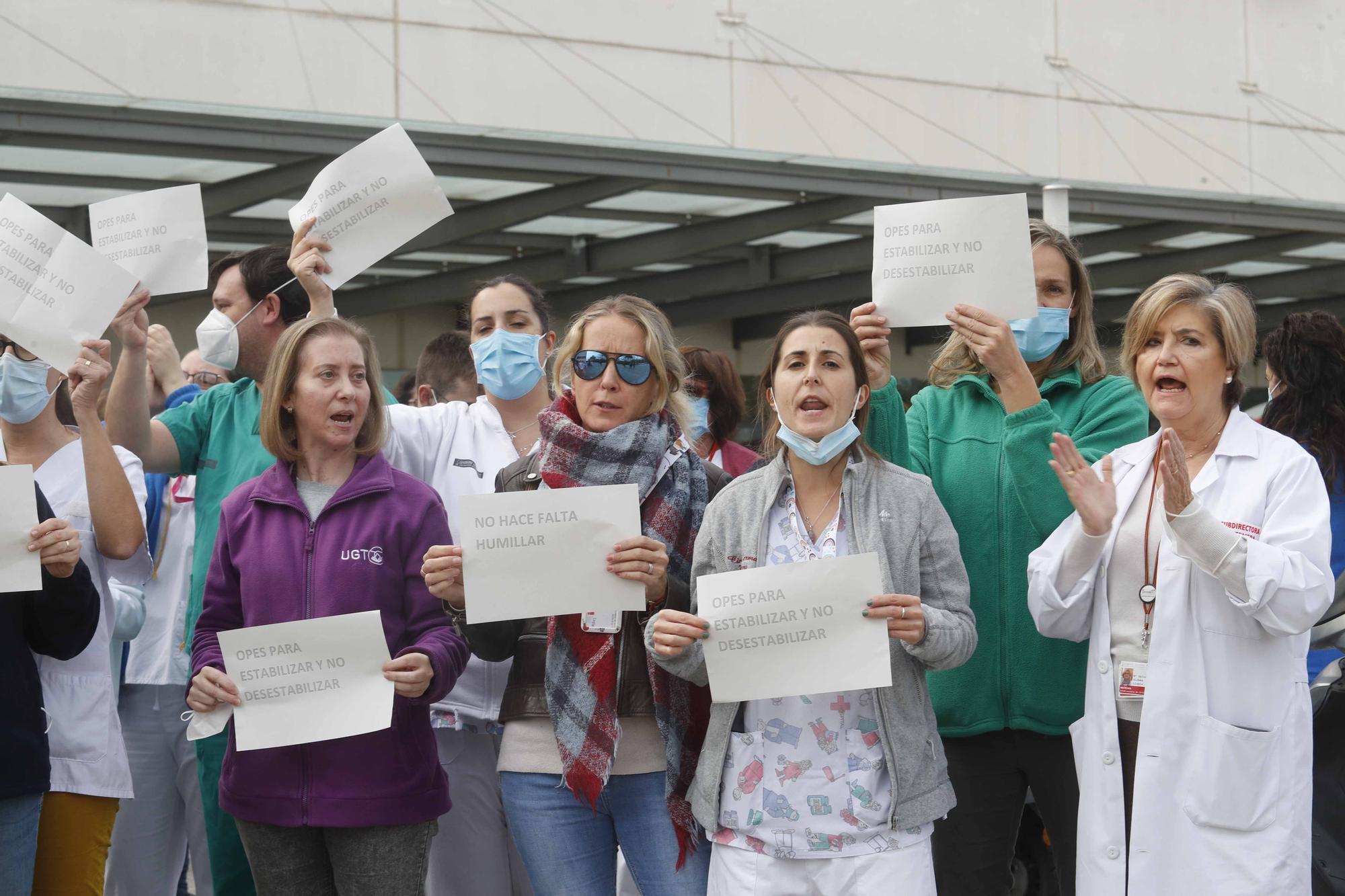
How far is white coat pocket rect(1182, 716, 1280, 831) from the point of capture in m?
3.28

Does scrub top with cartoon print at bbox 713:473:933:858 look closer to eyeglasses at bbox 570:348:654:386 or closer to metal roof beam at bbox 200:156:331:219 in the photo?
eyeglasses at bbox 570:348:654:386

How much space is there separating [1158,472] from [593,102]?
24.1 ft

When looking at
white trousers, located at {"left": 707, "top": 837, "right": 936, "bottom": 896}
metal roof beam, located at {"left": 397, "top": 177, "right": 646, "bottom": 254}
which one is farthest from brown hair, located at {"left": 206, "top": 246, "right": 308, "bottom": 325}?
metal roof beam, located at {"left": 397, "top": 177, "right": 646, "bottom": 254}

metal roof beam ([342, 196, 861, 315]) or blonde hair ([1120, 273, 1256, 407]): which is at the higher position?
metal roof beam ([342, 196, 861, 315])

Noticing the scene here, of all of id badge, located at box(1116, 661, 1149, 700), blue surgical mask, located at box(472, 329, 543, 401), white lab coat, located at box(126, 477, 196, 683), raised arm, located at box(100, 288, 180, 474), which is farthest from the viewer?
white lab coat, located at box(126, 477, 196, 683)

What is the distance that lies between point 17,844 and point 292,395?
1292mm

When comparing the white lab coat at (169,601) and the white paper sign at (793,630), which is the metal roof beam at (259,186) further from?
the white paper sign at (793,630)

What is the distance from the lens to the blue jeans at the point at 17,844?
12.0 ft

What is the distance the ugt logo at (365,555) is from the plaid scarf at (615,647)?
1.48 feet

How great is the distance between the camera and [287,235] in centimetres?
1285

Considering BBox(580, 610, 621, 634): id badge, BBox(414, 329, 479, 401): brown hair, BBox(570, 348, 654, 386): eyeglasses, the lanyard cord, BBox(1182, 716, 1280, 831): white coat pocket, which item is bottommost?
BBox(1182, 716, 1280, 831): white coat pocket

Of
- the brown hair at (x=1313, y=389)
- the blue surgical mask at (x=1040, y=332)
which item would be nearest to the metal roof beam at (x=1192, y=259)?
the brown hair at (x=1313, y=389)

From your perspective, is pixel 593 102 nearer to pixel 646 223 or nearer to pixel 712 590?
pixel 646 223

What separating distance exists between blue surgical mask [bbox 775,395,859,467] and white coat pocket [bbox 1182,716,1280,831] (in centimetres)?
102
